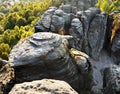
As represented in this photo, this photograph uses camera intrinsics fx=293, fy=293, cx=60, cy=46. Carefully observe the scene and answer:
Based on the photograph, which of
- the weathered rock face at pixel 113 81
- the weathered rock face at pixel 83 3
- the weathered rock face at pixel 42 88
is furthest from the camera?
the weathered rock face at pixel 83 3

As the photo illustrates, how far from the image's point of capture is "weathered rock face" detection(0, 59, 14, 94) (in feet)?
72.2

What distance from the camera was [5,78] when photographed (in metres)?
23.7

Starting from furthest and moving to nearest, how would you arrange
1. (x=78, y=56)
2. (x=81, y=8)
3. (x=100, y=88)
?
(x=81, y=8), (x=100, y=88), (x=78, y=56)

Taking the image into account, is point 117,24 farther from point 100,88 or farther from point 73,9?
point 100,88

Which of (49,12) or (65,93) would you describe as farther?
(49,12)

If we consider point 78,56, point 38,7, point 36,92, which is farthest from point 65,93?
point 38,7

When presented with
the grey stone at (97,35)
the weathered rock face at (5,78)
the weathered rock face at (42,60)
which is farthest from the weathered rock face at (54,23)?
the weathered rock face at (42,60)

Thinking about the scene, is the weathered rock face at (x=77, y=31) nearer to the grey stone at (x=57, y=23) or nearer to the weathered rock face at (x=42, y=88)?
the grey stone at (x=57, y=23)

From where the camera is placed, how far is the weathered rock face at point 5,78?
22.0 metres

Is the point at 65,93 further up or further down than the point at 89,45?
further up

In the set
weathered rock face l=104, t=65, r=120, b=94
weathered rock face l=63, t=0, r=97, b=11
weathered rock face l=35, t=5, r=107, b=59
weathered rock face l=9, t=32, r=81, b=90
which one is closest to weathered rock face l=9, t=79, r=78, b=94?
weathered rock face l=9, t=32, r=81, b=90

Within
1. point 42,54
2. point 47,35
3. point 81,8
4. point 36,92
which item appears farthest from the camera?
point 81,8

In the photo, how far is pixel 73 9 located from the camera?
154 ft

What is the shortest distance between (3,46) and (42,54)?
29492 mm
